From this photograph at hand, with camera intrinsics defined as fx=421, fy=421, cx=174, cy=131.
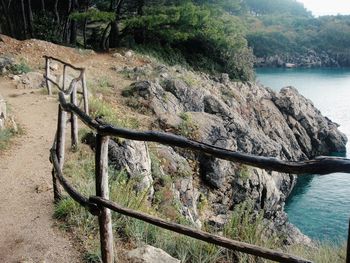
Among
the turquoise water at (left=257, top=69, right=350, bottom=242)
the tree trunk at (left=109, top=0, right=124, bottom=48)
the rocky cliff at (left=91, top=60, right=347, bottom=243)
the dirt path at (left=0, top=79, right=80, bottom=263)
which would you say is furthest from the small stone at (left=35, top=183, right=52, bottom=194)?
the tree trunk at (left=109, top=0, right=124, bottom=48)

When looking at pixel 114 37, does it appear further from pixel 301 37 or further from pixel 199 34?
pixel 301 37

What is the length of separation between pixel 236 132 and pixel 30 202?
11.8 meters

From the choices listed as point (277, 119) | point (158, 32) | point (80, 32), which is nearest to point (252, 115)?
point (277, 119)

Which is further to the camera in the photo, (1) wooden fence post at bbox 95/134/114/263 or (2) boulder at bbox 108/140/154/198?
(2) boulder at bbox 108/140/154/198

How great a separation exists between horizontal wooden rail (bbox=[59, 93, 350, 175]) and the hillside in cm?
152

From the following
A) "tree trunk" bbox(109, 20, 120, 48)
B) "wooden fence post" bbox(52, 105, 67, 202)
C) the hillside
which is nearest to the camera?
the hillside

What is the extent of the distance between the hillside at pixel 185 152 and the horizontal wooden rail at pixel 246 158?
152cm

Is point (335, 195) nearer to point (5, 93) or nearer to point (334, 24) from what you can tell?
point (5, 93)

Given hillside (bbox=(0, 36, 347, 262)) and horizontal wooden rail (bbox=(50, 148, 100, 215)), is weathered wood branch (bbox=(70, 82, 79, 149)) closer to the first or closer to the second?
hillside (bbox=(0, 36, 347, 262))

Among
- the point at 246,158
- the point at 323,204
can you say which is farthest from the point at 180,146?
the point at 323,204

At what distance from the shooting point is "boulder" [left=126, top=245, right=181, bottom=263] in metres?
4.35

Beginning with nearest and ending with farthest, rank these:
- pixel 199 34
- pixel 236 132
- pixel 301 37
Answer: pixel 236 132, pixel 199 34, pixel 301 37

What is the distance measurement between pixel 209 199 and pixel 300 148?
49.1 ft

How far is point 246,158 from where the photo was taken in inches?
117
